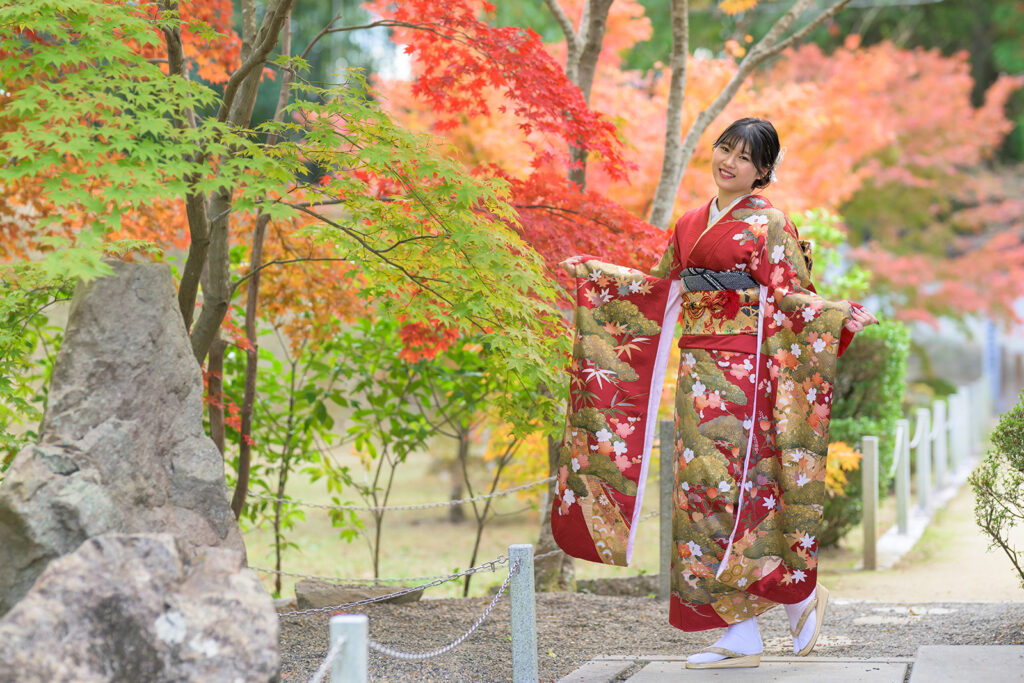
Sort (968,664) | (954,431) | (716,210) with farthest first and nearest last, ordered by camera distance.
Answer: (954,431), (716,210), (968,664)

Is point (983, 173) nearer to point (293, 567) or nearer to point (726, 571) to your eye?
point (293, 567)

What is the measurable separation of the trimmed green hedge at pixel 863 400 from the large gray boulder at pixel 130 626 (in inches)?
235

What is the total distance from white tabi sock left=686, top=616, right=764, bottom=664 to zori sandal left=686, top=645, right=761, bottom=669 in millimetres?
10

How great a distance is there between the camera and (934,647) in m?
3.59

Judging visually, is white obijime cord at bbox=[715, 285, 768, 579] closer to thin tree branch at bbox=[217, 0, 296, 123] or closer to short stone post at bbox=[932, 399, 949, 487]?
thin tree branch at bbox=[217, 0, 296, 123]

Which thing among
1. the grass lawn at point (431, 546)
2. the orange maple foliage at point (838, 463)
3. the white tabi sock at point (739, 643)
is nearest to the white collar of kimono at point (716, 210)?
the white tabi sock at point (739, 643)

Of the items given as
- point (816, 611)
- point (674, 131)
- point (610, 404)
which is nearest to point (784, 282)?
point (610, 404)

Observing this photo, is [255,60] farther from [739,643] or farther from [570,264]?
[739,643]

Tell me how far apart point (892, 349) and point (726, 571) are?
15.7 ft

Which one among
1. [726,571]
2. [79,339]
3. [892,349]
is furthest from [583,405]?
[892,349]

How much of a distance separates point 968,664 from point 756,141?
2046 mm

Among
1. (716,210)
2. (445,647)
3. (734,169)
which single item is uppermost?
(734,169)

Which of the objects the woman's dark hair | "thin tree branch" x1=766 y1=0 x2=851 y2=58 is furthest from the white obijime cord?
"thin tree branch" x1=766 y1=0 x2=851 y2=58

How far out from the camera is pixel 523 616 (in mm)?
3510
